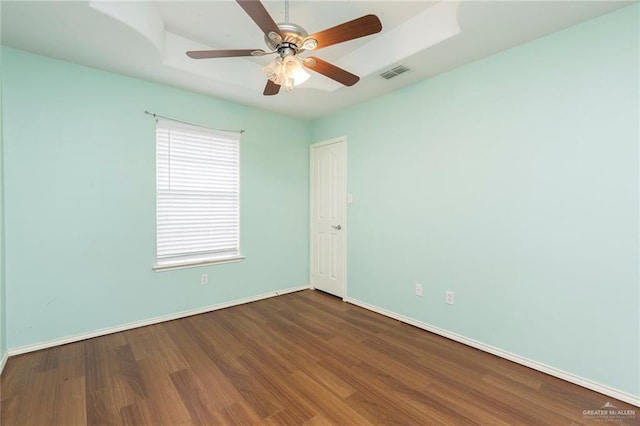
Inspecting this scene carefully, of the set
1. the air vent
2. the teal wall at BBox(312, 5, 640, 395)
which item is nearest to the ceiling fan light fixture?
the air vent

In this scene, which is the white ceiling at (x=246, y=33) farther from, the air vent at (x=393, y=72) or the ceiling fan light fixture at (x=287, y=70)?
the ceiling fan light fixture at (x=287, y=70)

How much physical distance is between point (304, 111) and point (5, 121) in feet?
9.48

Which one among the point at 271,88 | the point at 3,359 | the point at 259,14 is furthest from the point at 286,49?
the point at 3,359

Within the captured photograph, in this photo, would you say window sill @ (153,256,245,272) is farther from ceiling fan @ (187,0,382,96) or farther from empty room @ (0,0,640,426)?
ceiling fan @ (187,0,382,96)

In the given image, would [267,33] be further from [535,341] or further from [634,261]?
[535,341]

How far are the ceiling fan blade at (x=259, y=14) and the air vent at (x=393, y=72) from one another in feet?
4.70

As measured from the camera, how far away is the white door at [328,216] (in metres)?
3.79

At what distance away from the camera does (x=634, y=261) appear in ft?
5.88

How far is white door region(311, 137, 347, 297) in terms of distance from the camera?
12.4 feet

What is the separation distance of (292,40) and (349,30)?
36 centimetres

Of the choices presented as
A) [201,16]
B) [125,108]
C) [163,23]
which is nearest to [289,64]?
[201,16]

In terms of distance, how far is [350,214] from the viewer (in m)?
3.68

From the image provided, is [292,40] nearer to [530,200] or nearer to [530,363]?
[530,200]

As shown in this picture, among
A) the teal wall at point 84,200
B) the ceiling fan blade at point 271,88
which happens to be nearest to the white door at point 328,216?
the teal wall at point 84,200
